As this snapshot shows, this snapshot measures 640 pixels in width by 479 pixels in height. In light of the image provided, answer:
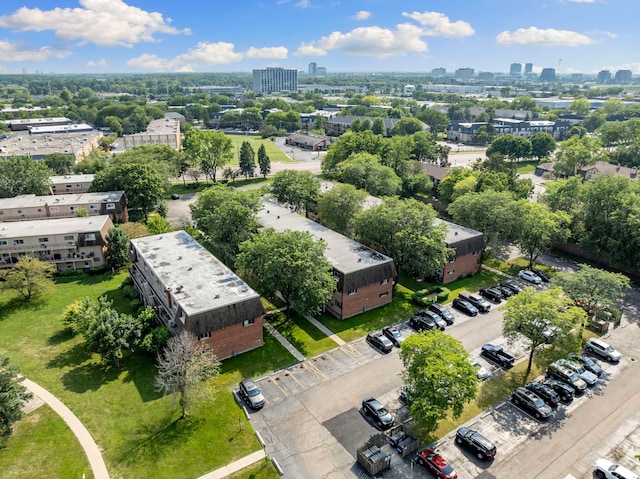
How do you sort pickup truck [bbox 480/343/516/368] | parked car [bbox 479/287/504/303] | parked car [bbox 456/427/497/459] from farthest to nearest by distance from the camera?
1. parked car [bbox 479/287/504/303]
2. pickup truck [bbox 480/343/516/368]
3. parked car [bbox 456/427/497/459]

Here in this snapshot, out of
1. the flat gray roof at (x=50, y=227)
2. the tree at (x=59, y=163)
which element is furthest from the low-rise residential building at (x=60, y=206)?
the tree at (x=59, y=163)

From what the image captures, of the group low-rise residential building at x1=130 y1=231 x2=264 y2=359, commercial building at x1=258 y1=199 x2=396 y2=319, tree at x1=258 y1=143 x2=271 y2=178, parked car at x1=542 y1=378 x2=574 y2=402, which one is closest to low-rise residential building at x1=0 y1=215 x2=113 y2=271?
low-rise residential building at x1=130 y1=231 x2=264 y2=359

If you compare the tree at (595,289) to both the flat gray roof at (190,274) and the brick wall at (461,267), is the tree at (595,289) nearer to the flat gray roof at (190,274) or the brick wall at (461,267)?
the brick wall at (461,267)

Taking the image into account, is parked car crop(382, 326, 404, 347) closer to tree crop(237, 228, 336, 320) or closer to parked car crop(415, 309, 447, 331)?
parked car crop(415, 309, 447, 331)

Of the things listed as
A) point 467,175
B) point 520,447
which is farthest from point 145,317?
point 467,175

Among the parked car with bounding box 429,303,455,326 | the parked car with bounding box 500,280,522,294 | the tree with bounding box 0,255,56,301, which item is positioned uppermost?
the tree with bounding box 0,255,56,301

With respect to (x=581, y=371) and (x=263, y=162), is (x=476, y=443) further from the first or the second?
(x=263, y=162)

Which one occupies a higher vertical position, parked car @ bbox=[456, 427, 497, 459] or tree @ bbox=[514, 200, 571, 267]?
tree @ bbox=[514, 200, 571, 267]

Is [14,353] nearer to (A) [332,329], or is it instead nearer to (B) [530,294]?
(A) [332,329]
